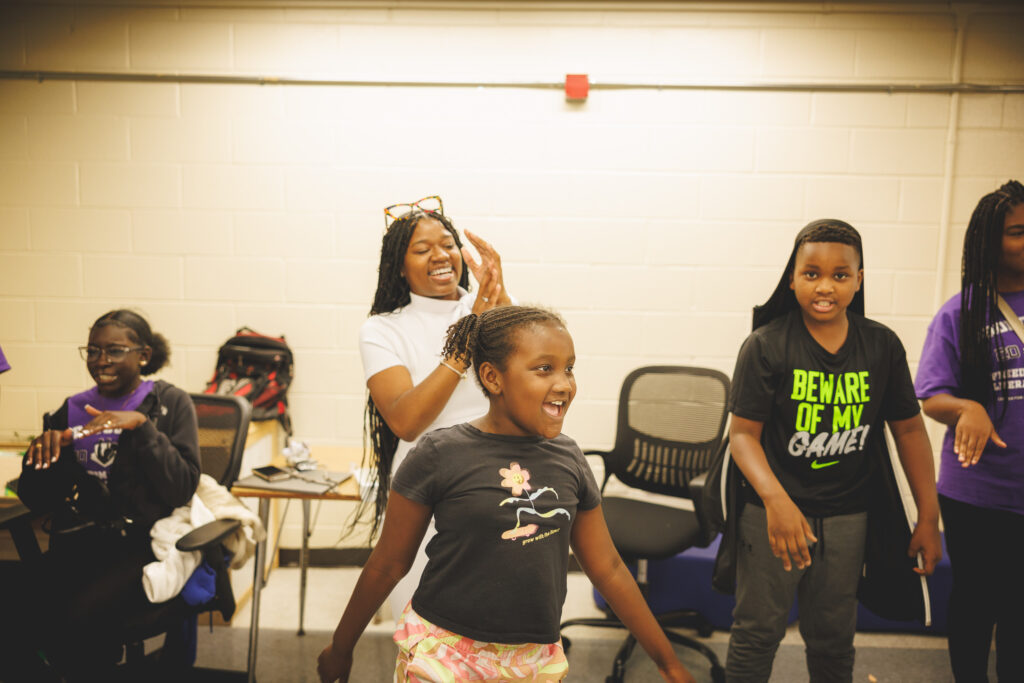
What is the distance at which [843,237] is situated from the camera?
1.55 m

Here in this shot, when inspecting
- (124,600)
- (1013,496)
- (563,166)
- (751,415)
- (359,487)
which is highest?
(563,166)

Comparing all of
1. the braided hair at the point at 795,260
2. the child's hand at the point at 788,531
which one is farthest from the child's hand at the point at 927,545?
the braided hair at the point at 795,260

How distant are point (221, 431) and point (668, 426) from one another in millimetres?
1644

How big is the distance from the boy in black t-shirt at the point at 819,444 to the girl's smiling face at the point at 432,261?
0.75 metres

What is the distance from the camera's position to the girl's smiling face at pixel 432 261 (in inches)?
62.6


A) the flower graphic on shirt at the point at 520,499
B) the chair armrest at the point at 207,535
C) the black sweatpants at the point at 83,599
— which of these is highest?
the flower graphic on shirt at the point at 520,499

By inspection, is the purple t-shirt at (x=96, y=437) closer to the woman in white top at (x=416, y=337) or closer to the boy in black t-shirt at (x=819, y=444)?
the woman in white top at (x=416, y=337)

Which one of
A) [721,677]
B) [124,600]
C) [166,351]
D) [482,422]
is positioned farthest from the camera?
[721,677]

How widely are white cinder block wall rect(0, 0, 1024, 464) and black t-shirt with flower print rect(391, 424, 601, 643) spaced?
2.04m

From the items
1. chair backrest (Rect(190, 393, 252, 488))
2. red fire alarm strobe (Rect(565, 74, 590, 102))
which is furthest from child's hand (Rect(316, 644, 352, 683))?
red fire alarm strobe (Rect(565, 74, 590, 102))

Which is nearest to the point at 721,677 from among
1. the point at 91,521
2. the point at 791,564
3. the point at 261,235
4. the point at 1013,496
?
the point at 791,564

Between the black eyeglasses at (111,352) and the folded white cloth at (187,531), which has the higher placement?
the black eyeglasses at (111,352)

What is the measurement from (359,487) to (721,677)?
1.40 meters

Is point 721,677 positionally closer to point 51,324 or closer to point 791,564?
point 791,564
